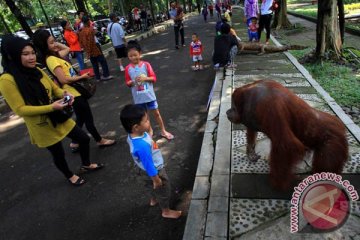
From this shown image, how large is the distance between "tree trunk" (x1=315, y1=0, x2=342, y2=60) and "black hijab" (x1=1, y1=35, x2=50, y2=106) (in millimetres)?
6339

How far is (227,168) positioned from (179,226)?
874mm

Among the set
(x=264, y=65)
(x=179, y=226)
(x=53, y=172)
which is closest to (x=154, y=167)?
(x=179, y=226)

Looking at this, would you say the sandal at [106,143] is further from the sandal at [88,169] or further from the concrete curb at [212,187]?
the concrete curb at [212,187]

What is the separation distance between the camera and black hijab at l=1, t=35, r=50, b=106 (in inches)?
108

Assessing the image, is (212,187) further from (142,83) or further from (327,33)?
(327,33)

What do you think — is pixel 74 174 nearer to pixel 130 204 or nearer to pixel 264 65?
pixel 130 204

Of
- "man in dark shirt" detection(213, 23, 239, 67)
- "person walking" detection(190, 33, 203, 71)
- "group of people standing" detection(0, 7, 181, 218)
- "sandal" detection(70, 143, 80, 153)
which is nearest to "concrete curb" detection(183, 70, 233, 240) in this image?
"group of people standing" detection(0, 7, 181, 218)

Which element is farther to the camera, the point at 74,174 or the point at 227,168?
the point at 74,174

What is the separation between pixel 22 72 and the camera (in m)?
2.89

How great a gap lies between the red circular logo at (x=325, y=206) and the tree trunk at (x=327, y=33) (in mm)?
5286

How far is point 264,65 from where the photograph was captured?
740cm

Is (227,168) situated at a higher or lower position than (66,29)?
lower

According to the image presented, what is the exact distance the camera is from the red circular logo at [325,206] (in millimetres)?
2375

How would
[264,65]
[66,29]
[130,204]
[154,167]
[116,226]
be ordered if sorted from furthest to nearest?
[66,29] < [264,65] < [130,204] < [116,226] < [154,167]
